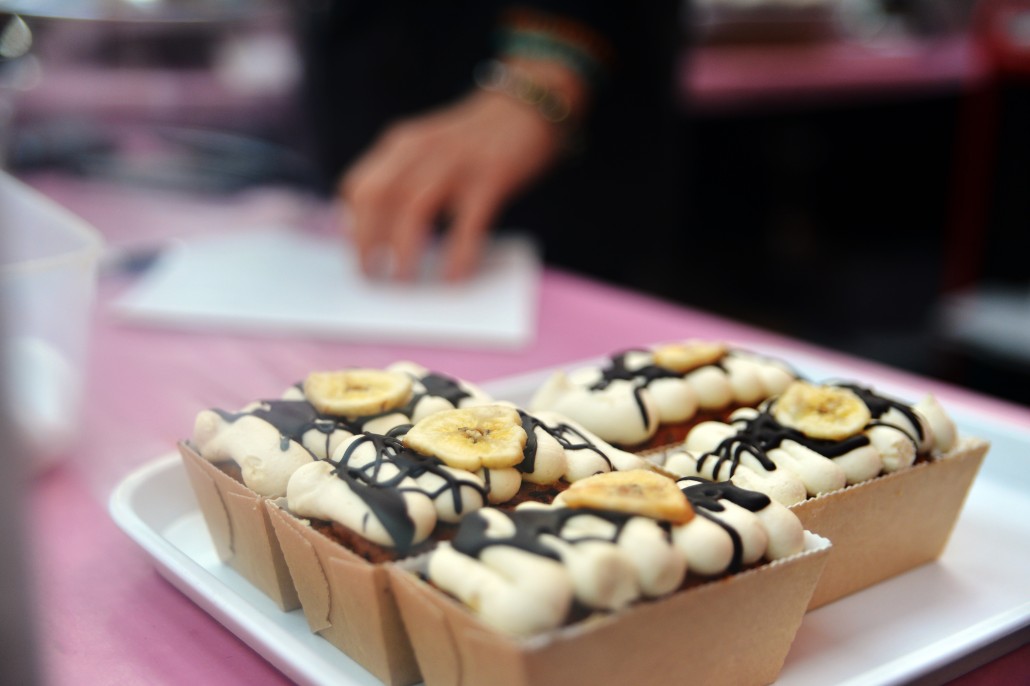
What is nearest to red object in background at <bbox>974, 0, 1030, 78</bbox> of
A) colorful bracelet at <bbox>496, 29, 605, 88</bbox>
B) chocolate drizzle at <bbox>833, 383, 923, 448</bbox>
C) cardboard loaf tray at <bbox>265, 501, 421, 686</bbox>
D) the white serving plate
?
colorful bracelet at <bbox>496, 29, 605, 88</bbox>

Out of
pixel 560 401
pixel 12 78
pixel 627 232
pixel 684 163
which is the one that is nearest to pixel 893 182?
pixel 684 163

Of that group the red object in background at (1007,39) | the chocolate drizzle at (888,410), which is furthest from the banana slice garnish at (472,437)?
the red object in background at (1007,39)

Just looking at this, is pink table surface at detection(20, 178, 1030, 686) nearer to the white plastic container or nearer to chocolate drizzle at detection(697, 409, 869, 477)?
the white plastic container

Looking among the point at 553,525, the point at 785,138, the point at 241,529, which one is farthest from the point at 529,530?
the point at 785,138

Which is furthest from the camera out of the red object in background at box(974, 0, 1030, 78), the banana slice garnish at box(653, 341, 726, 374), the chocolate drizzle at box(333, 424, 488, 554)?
the red object in background at box(974, 0, 1030, 78)

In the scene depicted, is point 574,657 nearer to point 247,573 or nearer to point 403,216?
point 247,573

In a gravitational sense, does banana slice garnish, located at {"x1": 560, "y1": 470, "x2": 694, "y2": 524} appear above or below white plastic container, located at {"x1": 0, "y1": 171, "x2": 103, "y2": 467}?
above

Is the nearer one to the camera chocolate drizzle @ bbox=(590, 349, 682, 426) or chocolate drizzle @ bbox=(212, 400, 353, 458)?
chocolate drizzle @ bbox=(212, 400, 353, 458)
